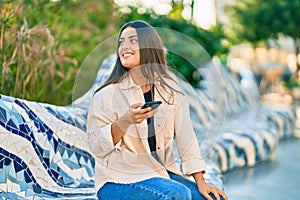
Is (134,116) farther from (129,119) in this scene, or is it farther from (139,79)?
(139,79)

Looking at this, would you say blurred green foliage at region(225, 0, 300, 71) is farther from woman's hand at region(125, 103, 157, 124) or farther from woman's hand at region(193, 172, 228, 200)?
woman's hand at region(125, 103, 157, 124)

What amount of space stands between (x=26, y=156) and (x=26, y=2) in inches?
70.4

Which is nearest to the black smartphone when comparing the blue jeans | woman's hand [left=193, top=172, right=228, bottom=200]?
the blue jeans

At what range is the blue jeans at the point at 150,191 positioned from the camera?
2082 mm

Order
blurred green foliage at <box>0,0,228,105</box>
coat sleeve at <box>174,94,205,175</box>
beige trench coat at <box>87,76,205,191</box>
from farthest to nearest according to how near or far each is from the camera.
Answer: blurred green foliage at <box>0,0,228,105</box> → coat sleeve at <box>174,94,205,175</box> → beige trench coat at <box>87,76,205,191</box>

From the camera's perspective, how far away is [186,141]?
2.31 m

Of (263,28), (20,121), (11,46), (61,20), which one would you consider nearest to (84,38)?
(61,20)

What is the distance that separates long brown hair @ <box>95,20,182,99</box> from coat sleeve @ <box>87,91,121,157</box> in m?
0.07

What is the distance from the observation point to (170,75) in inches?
90.4

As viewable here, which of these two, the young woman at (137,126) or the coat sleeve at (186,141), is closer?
the young woman at (137,126)

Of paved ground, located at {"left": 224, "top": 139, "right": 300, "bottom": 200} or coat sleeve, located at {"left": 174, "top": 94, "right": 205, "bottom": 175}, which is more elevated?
coat sleeve, located at {"left": 174, "top": 94, "right": 205, "bottom": 175}

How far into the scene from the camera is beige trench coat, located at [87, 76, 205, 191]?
2.16m

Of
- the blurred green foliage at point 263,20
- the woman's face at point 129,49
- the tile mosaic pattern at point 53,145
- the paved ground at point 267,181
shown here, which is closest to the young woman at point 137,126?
the woman's face at point 129,49

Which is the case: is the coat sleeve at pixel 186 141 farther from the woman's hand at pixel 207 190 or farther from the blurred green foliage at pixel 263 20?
the blurred green foliage at pixel 263 20
